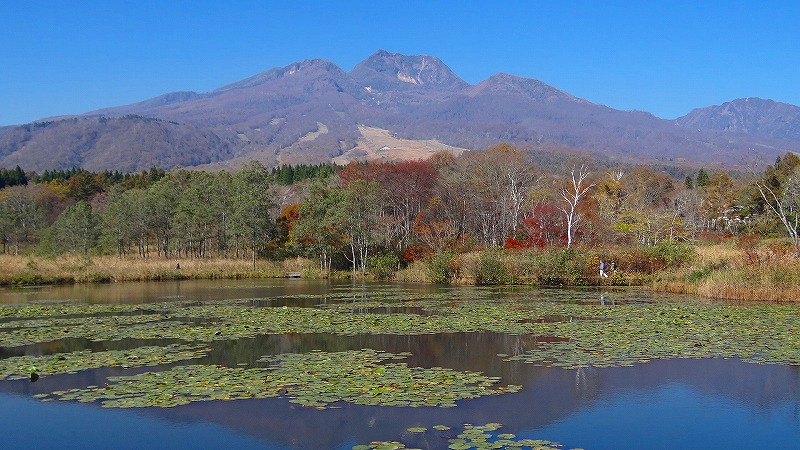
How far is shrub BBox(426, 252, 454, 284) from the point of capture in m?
41.9

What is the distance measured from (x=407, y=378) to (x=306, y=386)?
6.43 ft

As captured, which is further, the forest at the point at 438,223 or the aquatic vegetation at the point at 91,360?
the forest at the point at 438,223

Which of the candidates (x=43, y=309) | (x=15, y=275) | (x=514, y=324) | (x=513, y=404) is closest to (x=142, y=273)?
(x=15, y=275)

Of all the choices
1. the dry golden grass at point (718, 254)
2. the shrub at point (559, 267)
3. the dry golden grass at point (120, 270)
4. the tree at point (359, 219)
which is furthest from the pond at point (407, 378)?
the tree at point (359, 219)

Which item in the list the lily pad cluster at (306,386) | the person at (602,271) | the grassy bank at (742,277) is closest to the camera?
the lily pad cluster at (306,386)

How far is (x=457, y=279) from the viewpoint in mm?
41938

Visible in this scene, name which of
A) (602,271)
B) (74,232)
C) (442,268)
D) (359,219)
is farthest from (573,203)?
(74,232)

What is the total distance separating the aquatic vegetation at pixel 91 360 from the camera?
50.1 feet

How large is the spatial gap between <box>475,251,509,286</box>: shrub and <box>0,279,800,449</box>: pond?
46.7 feet

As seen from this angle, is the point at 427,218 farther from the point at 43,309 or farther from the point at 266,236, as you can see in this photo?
the point at 43,309

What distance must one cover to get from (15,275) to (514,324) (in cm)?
3323

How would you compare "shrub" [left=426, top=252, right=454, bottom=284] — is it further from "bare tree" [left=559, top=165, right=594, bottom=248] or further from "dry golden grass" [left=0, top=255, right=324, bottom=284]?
"dry golden grass" [left=0, top=255, right=324, bottom=284]

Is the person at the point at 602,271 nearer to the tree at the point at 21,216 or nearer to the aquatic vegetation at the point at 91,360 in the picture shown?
the aquatic vegetation at the point at 91,360

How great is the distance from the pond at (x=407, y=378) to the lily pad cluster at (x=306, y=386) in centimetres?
5
